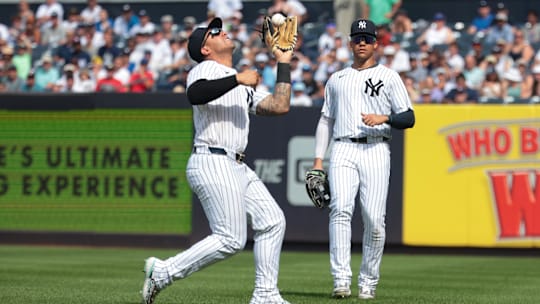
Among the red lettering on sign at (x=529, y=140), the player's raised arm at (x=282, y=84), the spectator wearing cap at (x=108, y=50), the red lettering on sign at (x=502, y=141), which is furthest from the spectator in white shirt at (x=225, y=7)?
the player's raised arm at (x=282, y=84)

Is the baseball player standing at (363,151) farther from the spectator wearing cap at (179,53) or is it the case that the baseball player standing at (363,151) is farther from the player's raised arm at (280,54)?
the spectator wearing cap at (179,53)

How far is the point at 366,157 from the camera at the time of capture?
9.50m

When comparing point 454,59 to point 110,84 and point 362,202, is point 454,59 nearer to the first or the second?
point 110,84

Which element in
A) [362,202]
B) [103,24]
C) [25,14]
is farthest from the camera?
[25,14]

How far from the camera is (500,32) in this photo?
2039 centimetres

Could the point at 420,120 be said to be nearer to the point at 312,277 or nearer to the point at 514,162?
the point at 514,162

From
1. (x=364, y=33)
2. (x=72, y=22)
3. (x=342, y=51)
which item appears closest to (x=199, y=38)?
(x=364, y=33)

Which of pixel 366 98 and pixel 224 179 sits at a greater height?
pixel 366 98

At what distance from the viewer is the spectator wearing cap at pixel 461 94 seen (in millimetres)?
17828

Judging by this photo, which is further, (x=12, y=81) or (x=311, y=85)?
(x=12, y=81)

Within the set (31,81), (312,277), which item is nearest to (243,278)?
(312,277)

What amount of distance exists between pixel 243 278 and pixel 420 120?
5595mm

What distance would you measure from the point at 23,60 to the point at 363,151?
14.6 m

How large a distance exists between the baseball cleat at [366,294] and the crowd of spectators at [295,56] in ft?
27.3
